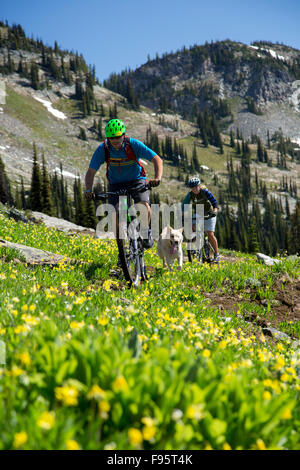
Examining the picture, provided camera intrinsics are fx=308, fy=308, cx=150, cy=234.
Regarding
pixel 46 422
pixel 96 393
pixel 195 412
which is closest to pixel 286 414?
pixel 195 412

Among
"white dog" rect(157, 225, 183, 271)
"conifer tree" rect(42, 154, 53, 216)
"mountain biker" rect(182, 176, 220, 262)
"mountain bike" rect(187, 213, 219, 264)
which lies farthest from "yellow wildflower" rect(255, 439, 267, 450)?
"conifer tree" rect(42, 154, 53, 216)

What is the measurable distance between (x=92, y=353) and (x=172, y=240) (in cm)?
856

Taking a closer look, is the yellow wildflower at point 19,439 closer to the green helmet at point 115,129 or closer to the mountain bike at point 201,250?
the green helmet at point 115,129

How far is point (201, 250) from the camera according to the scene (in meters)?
13.5

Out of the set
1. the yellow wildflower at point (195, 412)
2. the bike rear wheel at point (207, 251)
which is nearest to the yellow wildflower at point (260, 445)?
the yellow wildflower at point (195, 412)

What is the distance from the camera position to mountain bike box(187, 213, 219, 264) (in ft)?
43.1

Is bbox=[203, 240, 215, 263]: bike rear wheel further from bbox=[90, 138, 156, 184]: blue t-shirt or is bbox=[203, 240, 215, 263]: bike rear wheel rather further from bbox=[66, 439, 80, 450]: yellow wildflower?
bbox=[66, 439, 80, 450]: yellow wildflower

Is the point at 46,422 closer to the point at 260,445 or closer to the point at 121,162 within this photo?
the point at 260,445

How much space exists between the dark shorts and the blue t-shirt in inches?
3.8

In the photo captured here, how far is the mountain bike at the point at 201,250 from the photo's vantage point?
1314cm

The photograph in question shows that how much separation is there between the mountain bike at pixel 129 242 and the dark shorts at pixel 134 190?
0.35ft

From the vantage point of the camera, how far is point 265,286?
864cm
